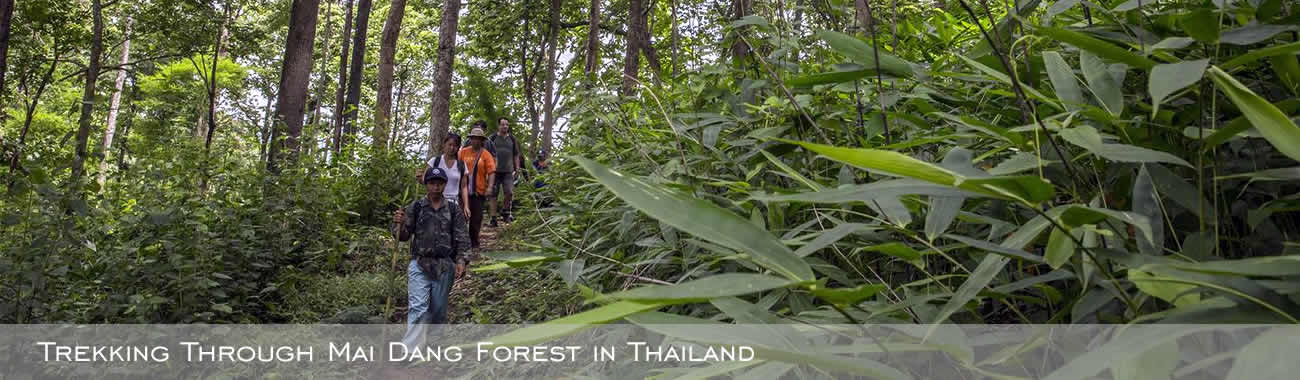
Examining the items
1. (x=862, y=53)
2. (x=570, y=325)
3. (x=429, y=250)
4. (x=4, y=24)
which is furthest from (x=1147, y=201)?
(x=4, y=24)

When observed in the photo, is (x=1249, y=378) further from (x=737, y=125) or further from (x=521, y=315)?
(x=521, y=315)

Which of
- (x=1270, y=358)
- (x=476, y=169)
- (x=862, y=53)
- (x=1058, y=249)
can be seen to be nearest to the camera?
(x=1270, y=358)

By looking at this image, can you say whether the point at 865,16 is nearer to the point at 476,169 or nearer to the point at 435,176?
the point at 435,176

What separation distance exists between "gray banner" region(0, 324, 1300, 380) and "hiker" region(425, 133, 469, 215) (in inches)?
92.4

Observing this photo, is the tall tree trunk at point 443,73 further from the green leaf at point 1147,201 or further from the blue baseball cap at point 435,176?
the green leaf at point 1147,201

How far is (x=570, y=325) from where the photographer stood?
0.54m

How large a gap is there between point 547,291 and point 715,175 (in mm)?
3435

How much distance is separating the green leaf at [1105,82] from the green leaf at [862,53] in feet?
0.88

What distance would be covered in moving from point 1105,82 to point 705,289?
642 millimetres

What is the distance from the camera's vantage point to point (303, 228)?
26.9 ft

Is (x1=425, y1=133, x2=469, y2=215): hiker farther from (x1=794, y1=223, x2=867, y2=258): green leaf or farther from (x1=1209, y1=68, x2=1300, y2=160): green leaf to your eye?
(x1=1209, y1=68, x2=1300, y2=160): green leaf

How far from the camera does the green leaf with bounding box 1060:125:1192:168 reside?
0.68m

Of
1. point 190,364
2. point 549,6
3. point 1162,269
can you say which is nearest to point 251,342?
point 190,364

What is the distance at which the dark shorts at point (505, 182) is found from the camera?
35.2ft
